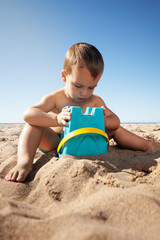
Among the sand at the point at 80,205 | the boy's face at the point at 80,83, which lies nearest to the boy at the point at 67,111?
the boy's face at the point at 80,83

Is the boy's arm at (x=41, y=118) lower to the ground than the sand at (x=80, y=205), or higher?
A: higher

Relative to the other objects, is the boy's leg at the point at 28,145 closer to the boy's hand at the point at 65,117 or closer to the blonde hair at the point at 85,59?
the boy's hand at the point at 65,117

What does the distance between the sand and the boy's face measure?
916mm

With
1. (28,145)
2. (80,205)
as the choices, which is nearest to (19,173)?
(28,145)

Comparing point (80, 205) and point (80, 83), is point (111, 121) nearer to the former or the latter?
point (80, 83)

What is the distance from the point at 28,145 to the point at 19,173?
36cm

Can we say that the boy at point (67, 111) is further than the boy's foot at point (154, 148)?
No

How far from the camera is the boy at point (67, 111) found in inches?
67.7

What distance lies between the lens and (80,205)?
89 cm

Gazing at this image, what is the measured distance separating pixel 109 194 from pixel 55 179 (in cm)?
40

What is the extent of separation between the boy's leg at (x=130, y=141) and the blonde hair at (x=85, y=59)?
78 cm

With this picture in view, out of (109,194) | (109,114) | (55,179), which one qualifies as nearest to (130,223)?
(109,194)

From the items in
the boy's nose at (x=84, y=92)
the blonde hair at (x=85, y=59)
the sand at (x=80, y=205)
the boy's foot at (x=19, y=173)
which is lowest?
the boy's foot at (x=19, y=173)

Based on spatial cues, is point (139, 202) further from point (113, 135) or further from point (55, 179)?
point (113, 135)
